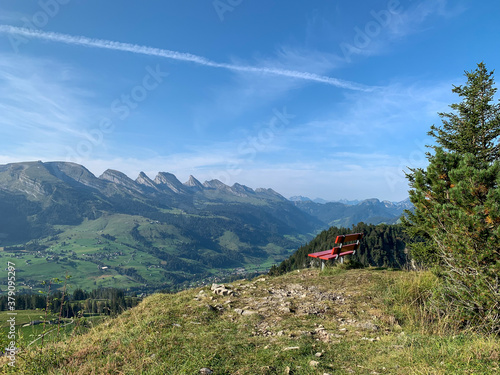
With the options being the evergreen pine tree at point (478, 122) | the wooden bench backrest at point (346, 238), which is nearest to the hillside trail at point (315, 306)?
the wooden bench backrest at point (346, 238)

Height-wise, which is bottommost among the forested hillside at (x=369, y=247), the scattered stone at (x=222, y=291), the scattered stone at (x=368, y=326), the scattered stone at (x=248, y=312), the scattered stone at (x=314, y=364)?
the forested hillside at (x=369, y=247)

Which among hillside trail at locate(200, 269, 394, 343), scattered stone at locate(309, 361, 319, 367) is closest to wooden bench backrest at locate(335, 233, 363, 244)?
hillside trail at locate(200, 269, 394, 343)

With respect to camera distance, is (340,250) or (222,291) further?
(340,250)

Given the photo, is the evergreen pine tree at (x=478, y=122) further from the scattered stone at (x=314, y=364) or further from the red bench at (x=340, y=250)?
the scattered stone at (x=314, y=364)

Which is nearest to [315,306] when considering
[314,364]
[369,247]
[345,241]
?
[314,364]

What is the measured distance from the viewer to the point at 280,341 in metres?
6.80

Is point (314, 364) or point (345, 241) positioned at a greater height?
point (345, 241)

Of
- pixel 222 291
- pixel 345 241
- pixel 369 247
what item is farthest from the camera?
pixel 369 247

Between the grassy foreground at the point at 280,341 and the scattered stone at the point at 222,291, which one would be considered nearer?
the grassy foreground at the point at 280,341

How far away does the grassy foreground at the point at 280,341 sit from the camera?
5.30 meters

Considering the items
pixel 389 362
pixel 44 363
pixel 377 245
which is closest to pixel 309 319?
pixel 389 362

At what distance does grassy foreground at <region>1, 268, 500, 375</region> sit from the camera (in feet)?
17.4

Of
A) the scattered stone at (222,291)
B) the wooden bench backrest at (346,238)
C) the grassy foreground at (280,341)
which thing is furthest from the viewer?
the wooden bench backrest at (346,238)

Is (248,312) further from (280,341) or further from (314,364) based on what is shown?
(314,364)
